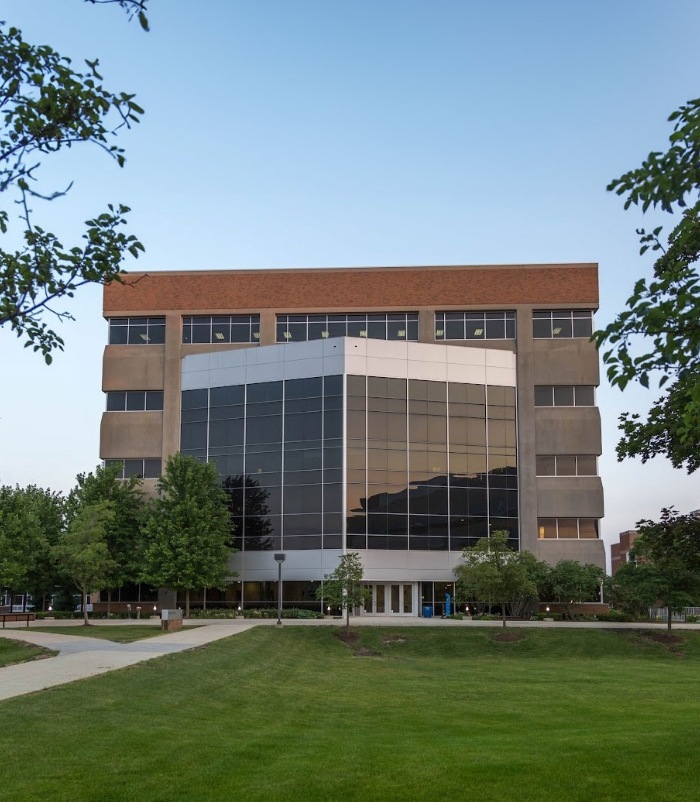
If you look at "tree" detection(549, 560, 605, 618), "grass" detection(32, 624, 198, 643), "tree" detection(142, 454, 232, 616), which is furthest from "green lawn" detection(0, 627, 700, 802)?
"tree" detection(549, 560, 605, 618)

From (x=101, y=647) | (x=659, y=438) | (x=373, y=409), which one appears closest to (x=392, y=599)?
(x=373, y=409)

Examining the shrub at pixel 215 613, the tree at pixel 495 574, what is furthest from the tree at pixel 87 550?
the tree at pixel 495 574

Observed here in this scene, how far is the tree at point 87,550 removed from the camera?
160 ft

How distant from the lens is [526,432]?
6150 cm

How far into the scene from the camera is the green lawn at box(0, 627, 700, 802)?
1088 cm

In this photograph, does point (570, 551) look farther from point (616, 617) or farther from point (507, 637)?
point (507, 637)

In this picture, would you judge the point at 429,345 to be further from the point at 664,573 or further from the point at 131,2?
the point at 131,2

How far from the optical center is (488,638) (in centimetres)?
4297

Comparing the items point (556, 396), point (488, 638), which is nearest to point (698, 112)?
point (488, 638)

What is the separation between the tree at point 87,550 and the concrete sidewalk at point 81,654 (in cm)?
703

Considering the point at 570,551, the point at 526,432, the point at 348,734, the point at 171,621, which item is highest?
the point at 526,432

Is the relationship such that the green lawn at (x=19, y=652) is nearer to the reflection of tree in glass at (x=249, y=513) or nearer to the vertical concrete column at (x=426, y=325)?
the reflection of tree in glass at (x=249, y=513)

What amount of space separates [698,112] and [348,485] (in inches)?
1886

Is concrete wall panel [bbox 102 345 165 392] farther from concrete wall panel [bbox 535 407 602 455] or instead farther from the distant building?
concrete wall panel [bbox 535 407 602 455]
